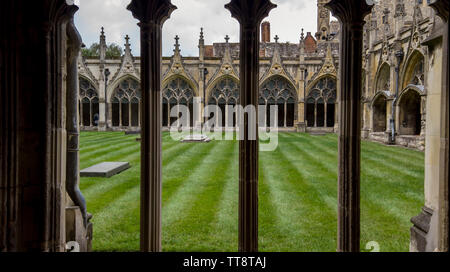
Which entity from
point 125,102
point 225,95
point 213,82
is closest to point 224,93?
point 225,95

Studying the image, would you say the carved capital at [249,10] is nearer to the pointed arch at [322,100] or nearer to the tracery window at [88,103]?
the pointed arch at [322,100]

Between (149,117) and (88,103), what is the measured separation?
834 inches

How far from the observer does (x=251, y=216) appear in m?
2.52

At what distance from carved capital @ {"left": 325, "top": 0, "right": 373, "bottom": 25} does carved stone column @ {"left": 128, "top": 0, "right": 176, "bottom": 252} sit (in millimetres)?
1411

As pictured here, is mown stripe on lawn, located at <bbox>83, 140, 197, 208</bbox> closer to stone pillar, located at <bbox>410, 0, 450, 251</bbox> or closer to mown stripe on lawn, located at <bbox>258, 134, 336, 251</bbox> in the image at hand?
mown stripe on lawn, located at <bbox>258, 134, 336, 251</bbox>

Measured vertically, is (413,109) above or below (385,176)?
above

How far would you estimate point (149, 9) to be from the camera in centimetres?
249

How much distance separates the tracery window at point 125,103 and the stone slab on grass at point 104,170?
1365cm

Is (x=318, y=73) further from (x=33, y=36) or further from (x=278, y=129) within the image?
(x=33, y=36)

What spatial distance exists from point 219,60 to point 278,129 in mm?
6777

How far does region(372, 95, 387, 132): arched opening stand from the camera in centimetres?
1616

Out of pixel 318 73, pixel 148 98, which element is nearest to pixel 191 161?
pixel 148 98

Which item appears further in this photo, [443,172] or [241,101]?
[241,101]

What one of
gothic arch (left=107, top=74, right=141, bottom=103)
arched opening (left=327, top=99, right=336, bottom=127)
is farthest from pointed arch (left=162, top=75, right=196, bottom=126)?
arched opening (left=327, top=99, right=336, bottom=127)
